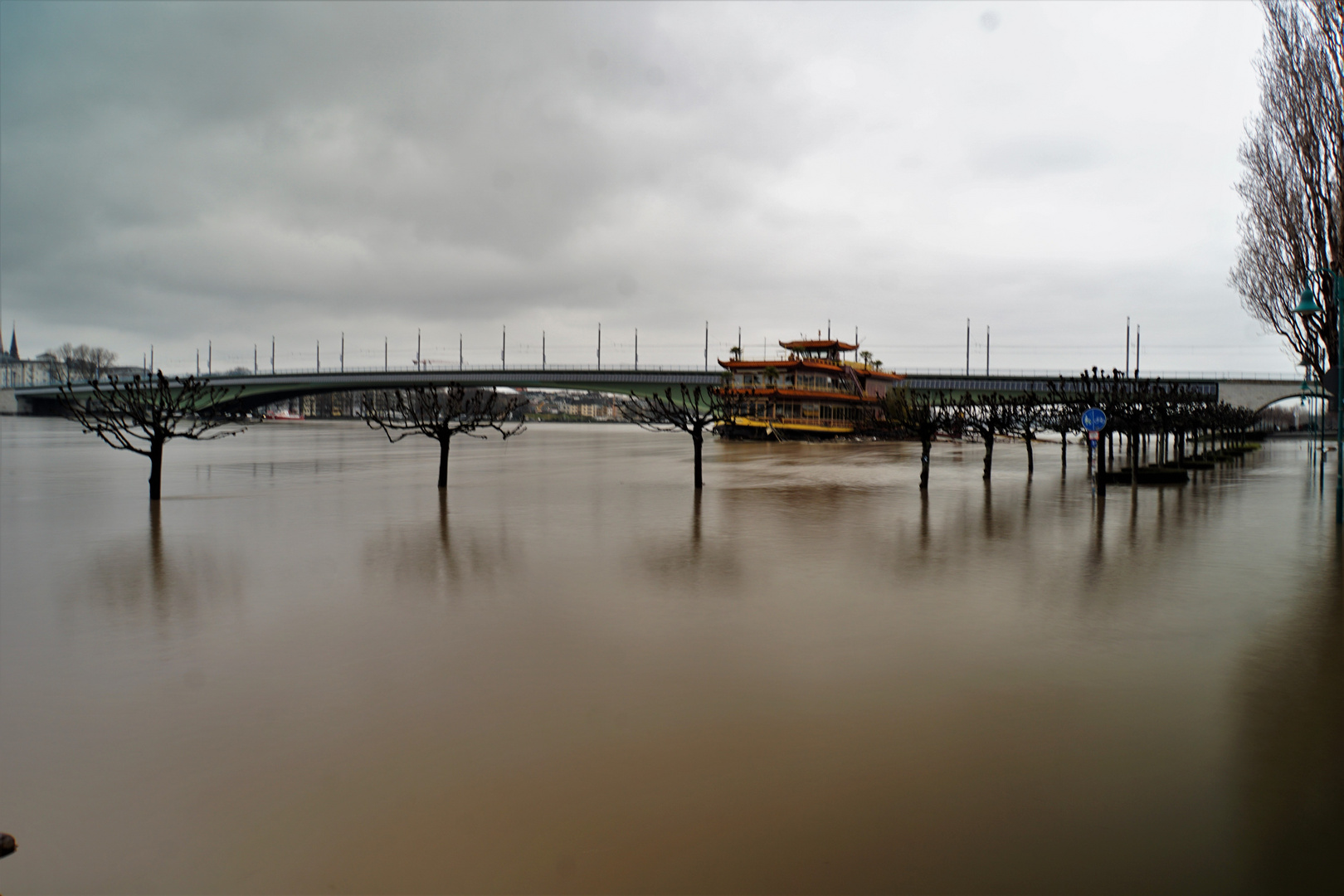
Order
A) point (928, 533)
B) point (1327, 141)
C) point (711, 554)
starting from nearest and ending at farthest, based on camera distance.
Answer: point (711, 554) → point (928, 533) → point (1327, 141)

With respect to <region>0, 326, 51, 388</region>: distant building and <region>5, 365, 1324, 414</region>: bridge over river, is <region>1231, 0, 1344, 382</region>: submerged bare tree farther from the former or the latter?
<region>0, 326, 51, 388</region>: distant building

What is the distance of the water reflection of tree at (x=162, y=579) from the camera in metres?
11.3

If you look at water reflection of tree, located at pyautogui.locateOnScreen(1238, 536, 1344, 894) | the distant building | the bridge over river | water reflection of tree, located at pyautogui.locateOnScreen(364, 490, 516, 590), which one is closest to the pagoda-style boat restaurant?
the bridge over river

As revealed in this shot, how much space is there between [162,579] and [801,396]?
71.4 metres

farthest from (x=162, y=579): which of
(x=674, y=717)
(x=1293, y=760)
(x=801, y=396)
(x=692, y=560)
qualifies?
(x=801, y=396)

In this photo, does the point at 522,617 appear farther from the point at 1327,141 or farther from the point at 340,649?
the point at 1327,141

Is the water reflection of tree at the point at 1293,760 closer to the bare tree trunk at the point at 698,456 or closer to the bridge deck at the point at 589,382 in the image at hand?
the bare tree trunk at the point at 698,456

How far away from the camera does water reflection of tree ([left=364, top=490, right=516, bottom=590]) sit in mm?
13305

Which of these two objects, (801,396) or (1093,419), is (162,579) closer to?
(1093,419)

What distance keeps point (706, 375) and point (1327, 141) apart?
66.9 metres

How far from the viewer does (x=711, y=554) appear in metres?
15.6

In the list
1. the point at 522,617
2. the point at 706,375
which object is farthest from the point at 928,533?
the point at 706,375

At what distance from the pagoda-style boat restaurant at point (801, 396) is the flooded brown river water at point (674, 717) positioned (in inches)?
Answer: 2384

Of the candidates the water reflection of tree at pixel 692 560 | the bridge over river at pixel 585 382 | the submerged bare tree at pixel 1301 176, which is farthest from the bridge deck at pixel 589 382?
the water reflection of tree at pixel 692 560
